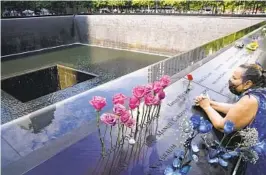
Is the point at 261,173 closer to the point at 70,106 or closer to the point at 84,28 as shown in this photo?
the point at 70,106

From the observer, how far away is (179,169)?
117 centimetres

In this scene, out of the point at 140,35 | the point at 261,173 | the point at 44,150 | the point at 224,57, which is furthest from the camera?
the point at 140,35

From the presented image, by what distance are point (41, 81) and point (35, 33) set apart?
21.7ft

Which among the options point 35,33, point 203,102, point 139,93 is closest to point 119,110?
point 139,93

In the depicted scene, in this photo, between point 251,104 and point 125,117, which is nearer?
point 125,117

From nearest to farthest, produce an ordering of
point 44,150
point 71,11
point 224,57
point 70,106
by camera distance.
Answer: point 44,150 < point 70,106 < point 224,57 < point 71,11

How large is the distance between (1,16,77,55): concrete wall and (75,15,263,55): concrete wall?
1.07m

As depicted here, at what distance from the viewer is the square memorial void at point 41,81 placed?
303 inches

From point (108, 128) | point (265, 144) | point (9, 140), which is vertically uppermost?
point (265, 144)

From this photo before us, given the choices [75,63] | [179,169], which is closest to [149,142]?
[179,169]

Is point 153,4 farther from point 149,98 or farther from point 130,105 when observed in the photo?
point 130,105

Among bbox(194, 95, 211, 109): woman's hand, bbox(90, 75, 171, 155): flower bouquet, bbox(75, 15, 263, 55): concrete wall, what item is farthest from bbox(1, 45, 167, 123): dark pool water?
bbox(194, 95, 211, 109): woman's hand

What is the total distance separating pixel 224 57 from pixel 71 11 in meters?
19.1

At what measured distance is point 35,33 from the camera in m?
14.1
